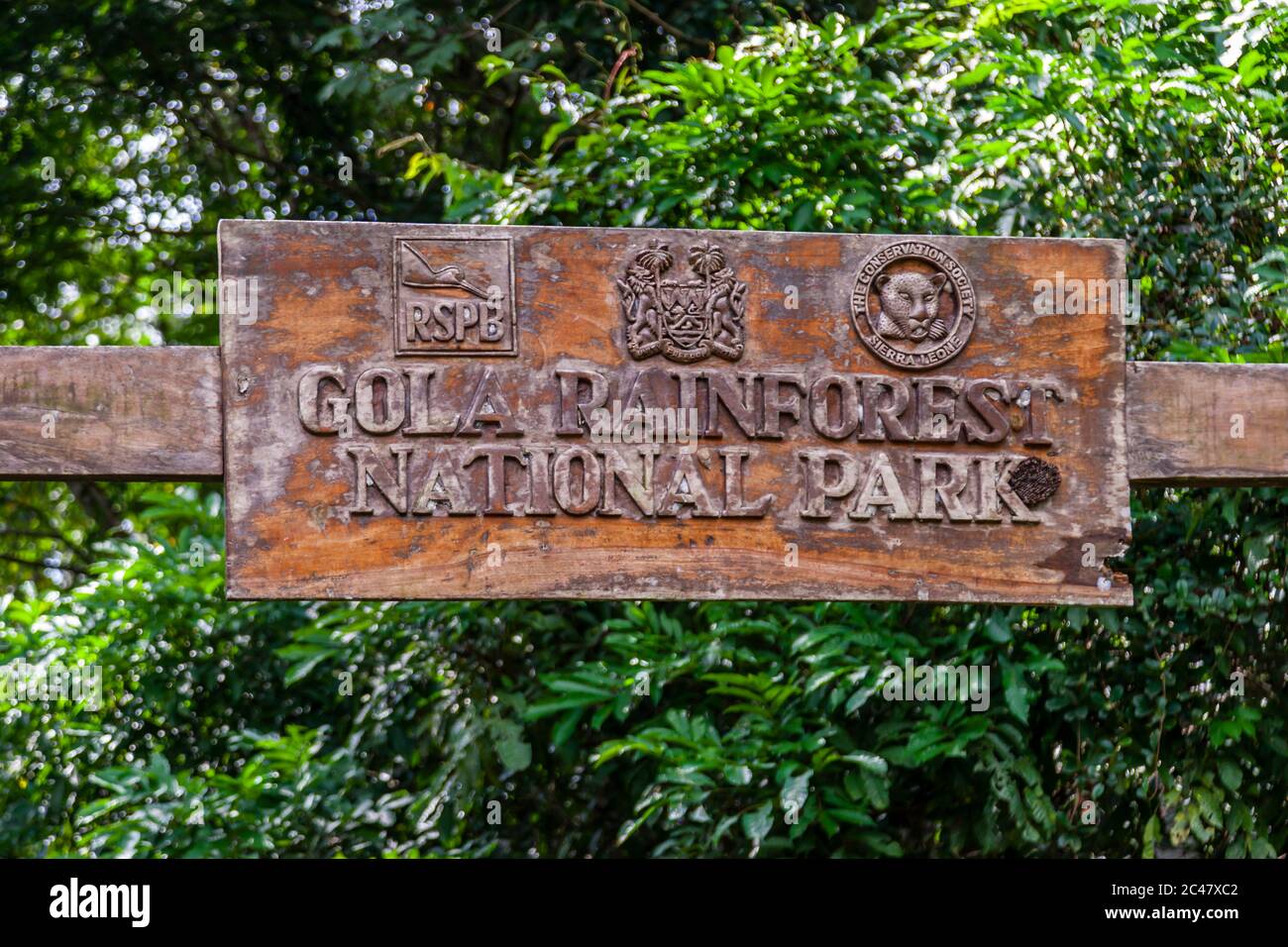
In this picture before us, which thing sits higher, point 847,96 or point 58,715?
point 847,96

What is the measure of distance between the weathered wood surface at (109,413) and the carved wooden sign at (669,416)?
0.07 m

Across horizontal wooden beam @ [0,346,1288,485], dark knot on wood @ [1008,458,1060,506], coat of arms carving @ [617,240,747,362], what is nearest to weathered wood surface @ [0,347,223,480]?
horizontal wooden beam @ [0,346,1288,485]

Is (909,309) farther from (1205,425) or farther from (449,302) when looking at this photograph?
(449,302)

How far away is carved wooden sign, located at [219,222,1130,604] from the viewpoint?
3.25m

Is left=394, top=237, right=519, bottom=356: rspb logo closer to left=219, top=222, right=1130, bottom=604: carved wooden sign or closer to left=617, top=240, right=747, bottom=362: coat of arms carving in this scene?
left=219, top=222, right=1130, bottom=604: carved wooden sign

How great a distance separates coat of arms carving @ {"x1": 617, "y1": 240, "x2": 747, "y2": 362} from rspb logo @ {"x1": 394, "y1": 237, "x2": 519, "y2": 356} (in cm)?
26

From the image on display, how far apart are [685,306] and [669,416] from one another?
239 millimetres

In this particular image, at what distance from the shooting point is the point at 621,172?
554 cm

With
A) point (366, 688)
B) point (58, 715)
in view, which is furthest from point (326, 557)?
point (58, 715)

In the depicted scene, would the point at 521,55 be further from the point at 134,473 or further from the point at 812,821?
the point at 134,473

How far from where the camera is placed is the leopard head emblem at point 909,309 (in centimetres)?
342

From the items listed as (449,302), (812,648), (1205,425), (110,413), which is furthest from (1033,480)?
(110,413)

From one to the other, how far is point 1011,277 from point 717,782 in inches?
79.0

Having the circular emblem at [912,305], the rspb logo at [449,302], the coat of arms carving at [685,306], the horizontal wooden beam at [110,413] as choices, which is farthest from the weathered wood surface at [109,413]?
the circular emblem at [912,305]
